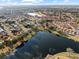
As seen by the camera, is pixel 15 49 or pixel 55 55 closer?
pixel 55 55

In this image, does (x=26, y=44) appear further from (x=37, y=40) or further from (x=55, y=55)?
(x=55, y=55)

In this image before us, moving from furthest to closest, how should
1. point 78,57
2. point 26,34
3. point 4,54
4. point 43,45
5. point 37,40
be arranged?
point 26,34, point 37,40, point 43,45, point 4,54, point 78,57

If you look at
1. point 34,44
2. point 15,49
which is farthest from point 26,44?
point 15,49

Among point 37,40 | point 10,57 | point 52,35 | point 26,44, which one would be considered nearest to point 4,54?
point 10,57

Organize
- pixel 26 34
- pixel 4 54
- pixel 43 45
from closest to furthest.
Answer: pixel 4 54
pixel 43 45
pixel 26 34

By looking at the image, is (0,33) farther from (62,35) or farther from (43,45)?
(62,35)

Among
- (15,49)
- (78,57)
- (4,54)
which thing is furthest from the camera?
(15,49)
